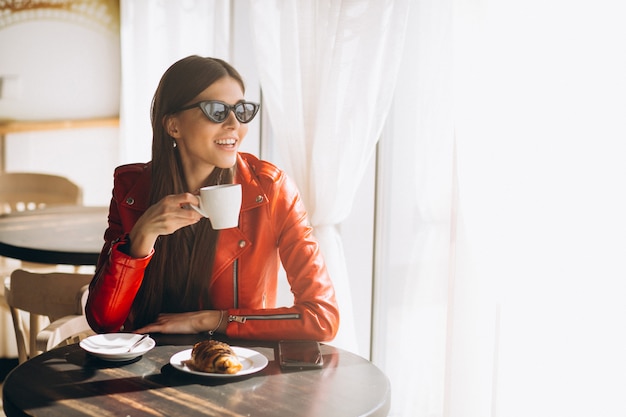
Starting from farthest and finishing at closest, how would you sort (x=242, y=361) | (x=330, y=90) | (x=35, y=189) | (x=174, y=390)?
(x=35, y=189) < (x=330, y=90) < (x=242, y=361) < (x=174, y=390)

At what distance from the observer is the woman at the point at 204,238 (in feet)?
5.65

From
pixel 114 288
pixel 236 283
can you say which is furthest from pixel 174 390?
pixel 236 283

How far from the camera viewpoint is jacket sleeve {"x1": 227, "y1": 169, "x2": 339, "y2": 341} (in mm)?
1661

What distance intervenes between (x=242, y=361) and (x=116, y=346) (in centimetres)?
26

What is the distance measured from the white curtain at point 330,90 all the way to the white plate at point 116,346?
1.18 metres

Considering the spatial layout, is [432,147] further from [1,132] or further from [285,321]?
[1,132]

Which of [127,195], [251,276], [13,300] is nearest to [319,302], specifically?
[251,276]

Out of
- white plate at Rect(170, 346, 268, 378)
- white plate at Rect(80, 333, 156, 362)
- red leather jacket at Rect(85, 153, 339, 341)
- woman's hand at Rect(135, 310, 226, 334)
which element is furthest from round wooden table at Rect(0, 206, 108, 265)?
white plate at Rect(170, 346, 268, 378)

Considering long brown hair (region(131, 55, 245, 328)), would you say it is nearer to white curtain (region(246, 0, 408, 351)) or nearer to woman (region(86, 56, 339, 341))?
woman (region(86, 56, 339, 341))

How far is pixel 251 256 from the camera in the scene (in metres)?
1.89

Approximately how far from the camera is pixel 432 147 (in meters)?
2.38

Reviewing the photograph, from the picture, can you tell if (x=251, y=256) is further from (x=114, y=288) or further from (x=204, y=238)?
(x=114, y=288)

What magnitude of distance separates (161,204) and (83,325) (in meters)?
0.46

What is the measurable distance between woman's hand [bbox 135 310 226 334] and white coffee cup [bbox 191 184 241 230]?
26cm
